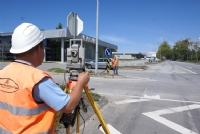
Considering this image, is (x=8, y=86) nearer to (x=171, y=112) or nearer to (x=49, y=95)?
(x=49, y=95)

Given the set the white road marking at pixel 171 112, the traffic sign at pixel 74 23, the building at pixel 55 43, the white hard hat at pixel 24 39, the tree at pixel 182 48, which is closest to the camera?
the white hard hat at pixel 24 39

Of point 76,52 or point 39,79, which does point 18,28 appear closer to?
point 39,79

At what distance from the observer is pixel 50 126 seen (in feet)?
4.45

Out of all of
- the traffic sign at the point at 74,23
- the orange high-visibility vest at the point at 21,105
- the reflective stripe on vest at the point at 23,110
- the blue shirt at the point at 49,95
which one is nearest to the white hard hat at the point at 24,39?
the orange high-visibility vest at the point at 21,105

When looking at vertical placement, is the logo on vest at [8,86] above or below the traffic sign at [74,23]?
below

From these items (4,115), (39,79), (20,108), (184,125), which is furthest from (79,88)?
(184,125)

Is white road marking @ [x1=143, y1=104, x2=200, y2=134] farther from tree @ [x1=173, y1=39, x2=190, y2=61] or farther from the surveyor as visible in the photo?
tree @ [x1=173, y1=39, x2=190, y2=61]

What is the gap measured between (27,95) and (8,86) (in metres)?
0.18

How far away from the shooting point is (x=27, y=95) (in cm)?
125

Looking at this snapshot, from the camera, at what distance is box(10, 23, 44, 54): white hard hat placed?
53.5 inches

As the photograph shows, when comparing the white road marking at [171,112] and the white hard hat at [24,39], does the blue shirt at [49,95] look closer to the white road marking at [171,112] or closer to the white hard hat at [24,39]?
the white hard hat at [24,39]

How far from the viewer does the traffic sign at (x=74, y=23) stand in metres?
5.28

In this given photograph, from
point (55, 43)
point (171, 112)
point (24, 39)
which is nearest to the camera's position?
point (24, 39)

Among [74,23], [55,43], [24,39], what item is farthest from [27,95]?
[55,43]
